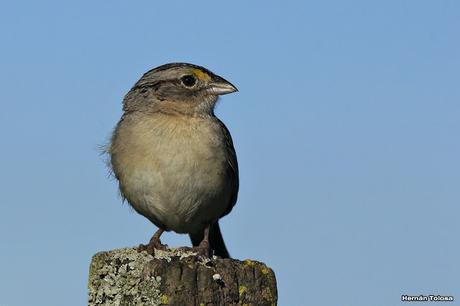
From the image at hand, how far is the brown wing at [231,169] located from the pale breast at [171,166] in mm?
176

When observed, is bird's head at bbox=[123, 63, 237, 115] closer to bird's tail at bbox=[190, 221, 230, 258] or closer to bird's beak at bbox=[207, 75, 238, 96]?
bird's beak at bbox=[207, 75, 238, 96]

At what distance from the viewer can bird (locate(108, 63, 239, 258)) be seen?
7.82 metres

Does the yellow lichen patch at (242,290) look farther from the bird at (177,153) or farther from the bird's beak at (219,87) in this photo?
the bird's beak at (219,87)

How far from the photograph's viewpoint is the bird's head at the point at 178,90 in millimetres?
8555

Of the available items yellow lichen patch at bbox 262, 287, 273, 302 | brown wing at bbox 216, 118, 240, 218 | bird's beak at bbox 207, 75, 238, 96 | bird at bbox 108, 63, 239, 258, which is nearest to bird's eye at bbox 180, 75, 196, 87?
bird at bbox 108, 63, 239, 258

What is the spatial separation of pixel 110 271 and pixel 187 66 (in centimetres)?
416

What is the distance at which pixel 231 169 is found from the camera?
8438 millimetres

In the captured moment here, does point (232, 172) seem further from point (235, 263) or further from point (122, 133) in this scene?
point (235, 263)

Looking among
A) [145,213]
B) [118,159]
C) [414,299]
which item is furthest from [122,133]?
[414,299]

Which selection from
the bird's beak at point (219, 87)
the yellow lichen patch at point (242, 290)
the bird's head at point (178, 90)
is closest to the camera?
the yellow lichen patch at point (242, 290)

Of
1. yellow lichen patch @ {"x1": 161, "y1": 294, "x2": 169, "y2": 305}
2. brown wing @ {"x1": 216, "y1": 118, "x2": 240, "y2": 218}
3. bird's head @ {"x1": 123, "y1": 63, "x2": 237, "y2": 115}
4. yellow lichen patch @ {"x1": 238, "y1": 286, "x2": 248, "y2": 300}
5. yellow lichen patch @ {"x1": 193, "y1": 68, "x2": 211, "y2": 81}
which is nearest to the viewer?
yellow lichen patch @ {"x1": 161, "y1": 294, "x2": 169, "y2": 305}

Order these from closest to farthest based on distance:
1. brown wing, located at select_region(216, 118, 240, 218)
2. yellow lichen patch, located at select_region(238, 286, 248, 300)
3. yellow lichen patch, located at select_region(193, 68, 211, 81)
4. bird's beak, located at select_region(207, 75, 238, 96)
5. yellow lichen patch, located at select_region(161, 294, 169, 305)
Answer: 1. yellow lichen patch, located at select_region(161, 294, 169, 305)
2. yellow lichen patch, located at select_region(238, 286, 248, 300)
3. brown wing, located at select_region(216, 118, 240, 218)
4. bird's beak, located at select_region(207, 75, 238, 96)
5. yellow lichen patch, located at select_region(193, 68, 211, 81)

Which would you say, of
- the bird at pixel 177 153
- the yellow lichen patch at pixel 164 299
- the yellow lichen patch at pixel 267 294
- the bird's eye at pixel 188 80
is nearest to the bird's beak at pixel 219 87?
the bird at pixel 177 153

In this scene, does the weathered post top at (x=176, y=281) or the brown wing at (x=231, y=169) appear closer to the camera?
the weathered post top at (x=176, y=281)
